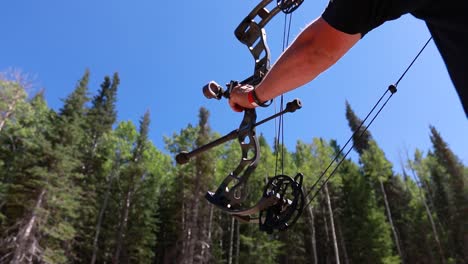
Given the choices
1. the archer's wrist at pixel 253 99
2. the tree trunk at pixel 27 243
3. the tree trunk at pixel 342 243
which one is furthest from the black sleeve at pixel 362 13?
the tree trunk at pixel 342 243

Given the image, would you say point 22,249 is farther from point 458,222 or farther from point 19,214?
point 458,222

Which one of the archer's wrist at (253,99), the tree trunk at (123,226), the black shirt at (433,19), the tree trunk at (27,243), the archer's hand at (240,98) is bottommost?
the black shirt at (433,19)

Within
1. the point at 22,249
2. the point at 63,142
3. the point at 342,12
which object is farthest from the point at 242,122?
the point at 63,142

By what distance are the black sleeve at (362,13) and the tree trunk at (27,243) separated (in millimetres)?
18695

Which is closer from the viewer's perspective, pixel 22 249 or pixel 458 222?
pixel 22 249

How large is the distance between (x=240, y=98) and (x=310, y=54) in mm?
746

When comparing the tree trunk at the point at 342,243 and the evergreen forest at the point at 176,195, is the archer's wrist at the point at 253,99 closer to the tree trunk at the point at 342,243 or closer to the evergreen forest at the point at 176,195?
the evergreen forest at the point at 176,195

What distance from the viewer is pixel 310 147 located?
2697 centimetres

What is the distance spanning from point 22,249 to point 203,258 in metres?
10.5

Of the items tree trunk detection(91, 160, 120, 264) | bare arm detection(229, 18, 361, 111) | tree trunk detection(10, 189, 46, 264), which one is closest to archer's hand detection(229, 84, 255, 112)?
bare arm detection(229, 18, 361, 111)

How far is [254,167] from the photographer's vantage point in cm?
227

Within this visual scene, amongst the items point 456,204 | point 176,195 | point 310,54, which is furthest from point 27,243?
point 456,204

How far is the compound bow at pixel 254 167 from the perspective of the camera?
1729mm

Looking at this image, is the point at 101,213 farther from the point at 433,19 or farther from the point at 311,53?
the point at 433,19
